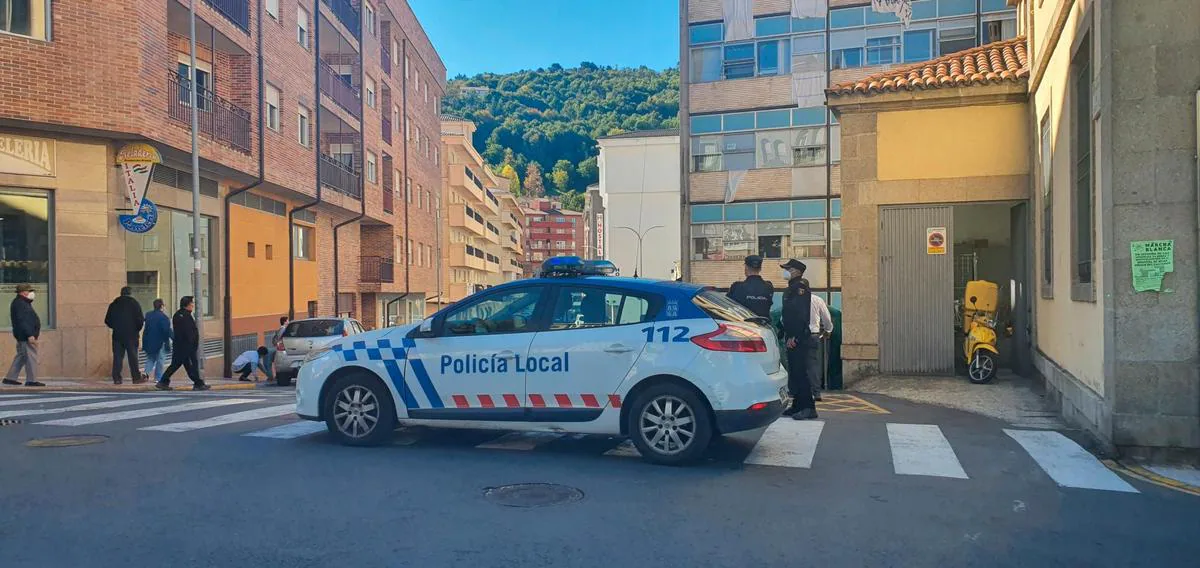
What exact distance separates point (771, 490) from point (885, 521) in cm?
91

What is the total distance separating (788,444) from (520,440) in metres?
2.37

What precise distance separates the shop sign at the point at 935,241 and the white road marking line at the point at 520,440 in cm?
740

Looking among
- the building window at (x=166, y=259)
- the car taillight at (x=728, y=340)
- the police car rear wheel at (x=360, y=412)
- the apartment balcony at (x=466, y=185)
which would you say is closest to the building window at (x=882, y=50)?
the building window at (x=166, y=259)

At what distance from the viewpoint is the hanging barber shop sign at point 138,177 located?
17.6 m

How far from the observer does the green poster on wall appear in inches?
268

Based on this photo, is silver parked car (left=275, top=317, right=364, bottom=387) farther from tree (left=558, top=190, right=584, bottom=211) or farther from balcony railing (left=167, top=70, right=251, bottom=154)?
tree (left=558, top=190, right=584, bottom=211)

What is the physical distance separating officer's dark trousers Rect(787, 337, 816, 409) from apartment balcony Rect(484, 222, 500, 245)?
69.0 meters

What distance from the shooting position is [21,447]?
7457 millimetres

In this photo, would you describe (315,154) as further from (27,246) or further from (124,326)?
(124,326)

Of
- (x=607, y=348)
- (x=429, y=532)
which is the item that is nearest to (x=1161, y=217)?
(x=607, y=348)

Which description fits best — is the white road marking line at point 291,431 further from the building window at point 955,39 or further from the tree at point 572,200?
the tree at point 572,200

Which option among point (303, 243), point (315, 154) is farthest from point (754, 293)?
point (303, 243)

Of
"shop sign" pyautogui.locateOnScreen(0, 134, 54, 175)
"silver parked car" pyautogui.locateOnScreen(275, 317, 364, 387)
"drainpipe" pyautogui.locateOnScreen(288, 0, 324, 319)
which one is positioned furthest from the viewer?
"drainpipe" pyautogui.locateOnScreen(288, 0, 324, 319)

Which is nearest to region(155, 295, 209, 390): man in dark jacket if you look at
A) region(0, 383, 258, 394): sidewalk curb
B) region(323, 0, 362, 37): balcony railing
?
region(0, 383, 258, 394): sidewalk curb
